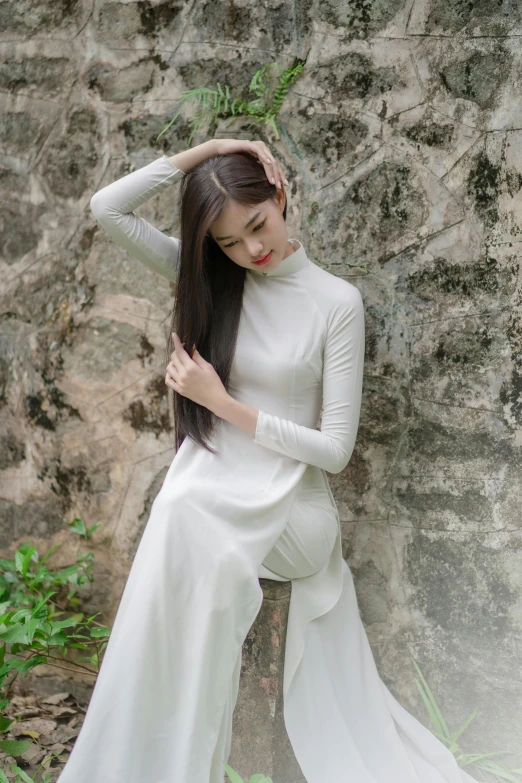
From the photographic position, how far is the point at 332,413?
2.01 meters

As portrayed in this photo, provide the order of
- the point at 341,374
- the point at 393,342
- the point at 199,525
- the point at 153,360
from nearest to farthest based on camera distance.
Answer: the point at 199,525
the point at 341,374
the point at 393,342
the point at 153,360

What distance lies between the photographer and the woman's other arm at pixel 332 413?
1.95m

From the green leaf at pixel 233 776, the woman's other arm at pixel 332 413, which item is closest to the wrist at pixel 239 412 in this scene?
the woman's other arm at pixel 332 413

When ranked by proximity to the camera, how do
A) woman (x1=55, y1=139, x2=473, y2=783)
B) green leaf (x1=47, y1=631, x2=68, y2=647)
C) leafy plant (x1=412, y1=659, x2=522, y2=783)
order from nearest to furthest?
woman (x1=55, y1=139, x2=473, y2=783), leafy plant (x1=412, y1=659, x2=522, y2=783), green leaf (x1=47, y1=631, x2=68, y2=647)

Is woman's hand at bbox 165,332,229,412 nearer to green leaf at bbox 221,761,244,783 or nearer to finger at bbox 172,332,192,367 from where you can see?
finger at bbox 172,332,192,367

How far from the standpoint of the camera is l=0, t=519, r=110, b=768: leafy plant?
2.23 metres

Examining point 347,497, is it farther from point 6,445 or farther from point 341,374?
point 6,445

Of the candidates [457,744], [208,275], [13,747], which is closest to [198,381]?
[208,275]

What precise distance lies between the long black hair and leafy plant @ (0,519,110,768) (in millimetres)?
731

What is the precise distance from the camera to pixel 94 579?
9.08 feet

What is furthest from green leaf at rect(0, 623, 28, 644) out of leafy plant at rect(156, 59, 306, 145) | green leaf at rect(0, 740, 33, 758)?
leafy plant at rect(156, 59, 306, 145)

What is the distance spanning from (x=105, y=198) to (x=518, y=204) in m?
1.17

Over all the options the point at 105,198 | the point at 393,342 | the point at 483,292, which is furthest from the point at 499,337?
the point at 105,198

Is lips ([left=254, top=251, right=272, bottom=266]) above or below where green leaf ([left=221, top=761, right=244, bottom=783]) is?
above
